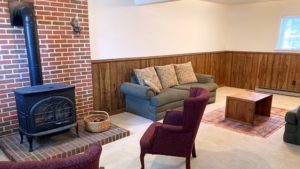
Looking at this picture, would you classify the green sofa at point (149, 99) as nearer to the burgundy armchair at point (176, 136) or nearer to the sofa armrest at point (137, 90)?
the sofa armrest at point (137, 90)

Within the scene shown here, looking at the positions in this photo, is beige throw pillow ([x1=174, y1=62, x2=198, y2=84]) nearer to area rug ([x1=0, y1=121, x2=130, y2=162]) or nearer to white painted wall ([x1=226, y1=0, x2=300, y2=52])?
area rug ([x1=0, y1=121, x2=130, y2=162])

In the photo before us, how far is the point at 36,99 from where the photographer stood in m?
2.49

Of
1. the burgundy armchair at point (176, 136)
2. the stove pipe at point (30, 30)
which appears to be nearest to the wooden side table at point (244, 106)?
the burgundy armchair at point (176, 136)

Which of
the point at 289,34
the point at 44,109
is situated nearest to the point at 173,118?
the point at 44,109

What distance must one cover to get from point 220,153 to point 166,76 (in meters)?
2.02

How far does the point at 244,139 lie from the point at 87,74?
8.19ft

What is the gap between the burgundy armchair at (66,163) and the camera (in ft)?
2.94

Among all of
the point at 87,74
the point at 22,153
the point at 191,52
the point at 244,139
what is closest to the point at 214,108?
the point at 244,139

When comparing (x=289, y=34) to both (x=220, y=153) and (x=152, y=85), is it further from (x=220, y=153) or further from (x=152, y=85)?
(x=220, y=153)

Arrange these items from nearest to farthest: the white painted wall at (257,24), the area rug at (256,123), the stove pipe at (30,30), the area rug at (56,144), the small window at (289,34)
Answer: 1. the area rug at (56,144)
2. the stove pipe at (30,30)
3. the area rug at (256,123)
4. the small window at (289,34)
5. the white painted wall at (257,24)

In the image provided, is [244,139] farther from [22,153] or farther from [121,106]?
[22,153]

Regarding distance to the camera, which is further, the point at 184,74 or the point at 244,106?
the point at 184,74

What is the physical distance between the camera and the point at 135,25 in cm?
429

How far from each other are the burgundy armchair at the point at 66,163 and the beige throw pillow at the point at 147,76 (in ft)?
9.67
